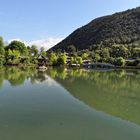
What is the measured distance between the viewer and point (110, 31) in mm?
120875

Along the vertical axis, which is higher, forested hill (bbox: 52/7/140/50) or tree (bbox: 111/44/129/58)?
forested hill (bbox: 52/7/140/50)

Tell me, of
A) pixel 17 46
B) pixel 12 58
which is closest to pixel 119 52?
pixel 17 46

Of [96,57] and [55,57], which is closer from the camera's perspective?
[55,57]

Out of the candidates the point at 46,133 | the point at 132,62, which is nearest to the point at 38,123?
the point at 46,133

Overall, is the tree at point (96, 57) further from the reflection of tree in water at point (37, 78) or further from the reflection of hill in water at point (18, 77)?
the reflection of tree in water at point (37, 78)

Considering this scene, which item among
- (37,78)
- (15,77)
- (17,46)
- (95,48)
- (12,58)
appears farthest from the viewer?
(95,48)

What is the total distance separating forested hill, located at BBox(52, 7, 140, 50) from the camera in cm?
11010

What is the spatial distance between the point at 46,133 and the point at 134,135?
2947 millimetres

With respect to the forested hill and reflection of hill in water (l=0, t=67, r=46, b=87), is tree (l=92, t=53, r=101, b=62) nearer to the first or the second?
the forested hill

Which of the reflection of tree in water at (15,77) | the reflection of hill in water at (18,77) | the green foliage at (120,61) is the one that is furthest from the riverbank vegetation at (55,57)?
the reflection of hill in water at (18,77)

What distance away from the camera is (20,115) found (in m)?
11.8

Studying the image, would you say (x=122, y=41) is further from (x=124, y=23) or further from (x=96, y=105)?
(x=96, y=105)

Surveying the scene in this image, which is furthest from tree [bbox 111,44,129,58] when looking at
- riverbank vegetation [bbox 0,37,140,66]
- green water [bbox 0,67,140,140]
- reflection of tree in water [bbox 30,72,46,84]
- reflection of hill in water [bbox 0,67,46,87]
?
green water [bbox 0,67,140,140]

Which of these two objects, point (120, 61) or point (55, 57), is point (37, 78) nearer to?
point (55, 57)
